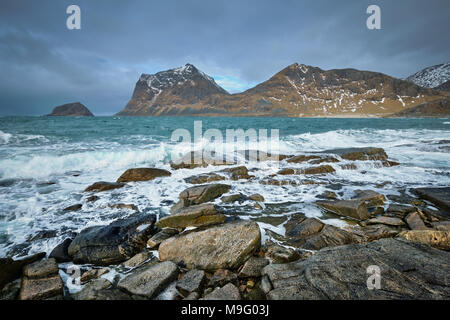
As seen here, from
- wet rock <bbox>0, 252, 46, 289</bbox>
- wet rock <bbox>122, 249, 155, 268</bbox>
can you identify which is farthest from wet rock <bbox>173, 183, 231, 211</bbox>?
wet rock <bbox>0, 252, 46, 289</bbox>

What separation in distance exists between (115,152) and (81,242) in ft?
34.8

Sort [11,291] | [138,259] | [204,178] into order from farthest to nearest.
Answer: [204,178] → [138,259] → [11,291]

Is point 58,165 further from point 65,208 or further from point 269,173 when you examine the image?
point 269,173

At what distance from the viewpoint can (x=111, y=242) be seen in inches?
172

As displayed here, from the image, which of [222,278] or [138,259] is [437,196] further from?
[138,259]

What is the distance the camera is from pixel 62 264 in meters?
3.96

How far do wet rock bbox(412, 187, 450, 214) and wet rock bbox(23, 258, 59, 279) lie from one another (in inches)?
376

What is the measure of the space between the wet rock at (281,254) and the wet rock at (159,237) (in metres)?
2.38

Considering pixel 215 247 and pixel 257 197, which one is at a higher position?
pixel 257 197

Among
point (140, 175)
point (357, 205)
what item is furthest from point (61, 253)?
point (357, 205)

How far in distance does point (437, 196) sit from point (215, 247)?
7.68 m

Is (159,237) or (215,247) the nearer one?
(215,247)

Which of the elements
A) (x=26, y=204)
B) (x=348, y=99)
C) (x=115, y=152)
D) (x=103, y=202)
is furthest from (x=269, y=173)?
(x=348, y=99)

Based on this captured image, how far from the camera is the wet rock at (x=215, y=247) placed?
3686 millimetres
